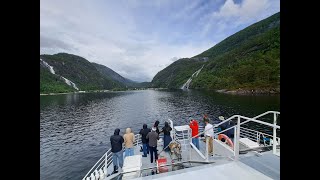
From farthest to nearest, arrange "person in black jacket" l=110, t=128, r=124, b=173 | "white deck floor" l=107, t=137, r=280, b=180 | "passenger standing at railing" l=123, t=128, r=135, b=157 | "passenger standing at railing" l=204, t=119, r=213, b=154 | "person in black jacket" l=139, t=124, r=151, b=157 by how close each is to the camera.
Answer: "person in black jacket" l=139, t=124, r=151, b=157 → "passenger standing at railing" l=123, t=128, r=135, b=157 → "person in black jacket" l=110, t=128, r=124, b=173 → "passenger standing at railing" l=204, t=119, r=213, b=154 → "white deck floor" l=107, t=137, r=280, b=180

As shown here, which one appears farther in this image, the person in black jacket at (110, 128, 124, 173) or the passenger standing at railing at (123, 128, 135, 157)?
the passenger standing at railing at (123, 128, 135, 157)


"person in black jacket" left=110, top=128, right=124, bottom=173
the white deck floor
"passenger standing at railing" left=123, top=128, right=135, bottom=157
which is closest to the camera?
the white deck floor

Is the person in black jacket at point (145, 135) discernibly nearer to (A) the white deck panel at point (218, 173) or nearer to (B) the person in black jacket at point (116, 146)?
(B) the person in black jacket at point (116, 146)

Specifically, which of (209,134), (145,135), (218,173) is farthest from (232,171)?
(145,135)

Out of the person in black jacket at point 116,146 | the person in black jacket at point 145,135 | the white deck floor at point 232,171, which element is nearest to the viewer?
the white deck floor at point 232,171

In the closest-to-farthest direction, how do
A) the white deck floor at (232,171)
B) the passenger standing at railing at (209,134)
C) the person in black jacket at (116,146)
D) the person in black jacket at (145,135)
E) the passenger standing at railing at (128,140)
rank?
the white deck floor at (232,171), the passenger standing at railing at (209,134), the person in black jacket at (116,146), the passenger standing at railing at (128,140), the person in black jacket at (145,135)

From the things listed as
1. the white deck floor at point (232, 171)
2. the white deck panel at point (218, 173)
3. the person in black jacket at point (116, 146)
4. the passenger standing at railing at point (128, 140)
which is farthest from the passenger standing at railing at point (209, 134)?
the person in black jacket at point (116, 146)

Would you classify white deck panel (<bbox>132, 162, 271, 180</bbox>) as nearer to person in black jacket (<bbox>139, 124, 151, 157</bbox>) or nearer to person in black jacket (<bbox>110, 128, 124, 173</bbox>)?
person in black jacket (<bbox>110, 128, 124, 173</bbox>)

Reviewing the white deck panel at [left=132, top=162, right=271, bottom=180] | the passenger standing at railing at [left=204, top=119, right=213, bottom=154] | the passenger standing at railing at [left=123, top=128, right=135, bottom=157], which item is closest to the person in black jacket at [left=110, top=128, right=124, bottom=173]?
the passenger standing at railing at [left=123, top=128, right=135, bottom=157]
